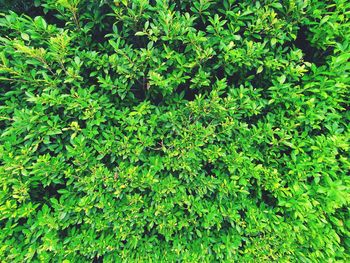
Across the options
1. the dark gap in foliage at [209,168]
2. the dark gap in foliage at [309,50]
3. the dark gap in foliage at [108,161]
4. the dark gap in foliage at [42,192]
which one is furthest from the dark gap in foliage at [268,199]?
the dark gap in foliage at [42,192]

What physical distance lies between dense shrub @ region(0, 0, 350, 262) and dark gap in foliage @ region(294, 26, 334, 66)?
2cm

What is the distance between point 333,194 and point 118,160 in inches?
86.6

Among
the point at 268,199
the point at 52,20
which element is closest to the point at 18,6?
the point at 52,20

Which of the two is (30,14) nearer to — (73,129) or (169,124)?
(73,129)

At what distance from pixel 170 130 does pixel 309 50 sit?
188cm

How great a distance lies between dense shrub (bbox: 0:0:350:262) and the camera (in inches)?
79.4

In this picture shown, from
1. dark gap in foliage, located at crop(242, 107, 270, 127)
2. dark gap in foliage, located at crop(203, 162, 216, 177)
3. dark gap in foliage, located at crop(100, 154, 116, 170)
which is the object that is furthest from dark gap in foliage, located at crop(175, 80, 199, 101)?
dark gap in foliage, located at crop(100, 154, 116, 170)

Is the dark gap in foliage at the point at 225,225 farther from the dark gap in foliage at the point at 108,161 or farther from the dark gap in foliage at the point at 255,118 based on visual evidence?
the dark gap in foliage at the point at 108,161

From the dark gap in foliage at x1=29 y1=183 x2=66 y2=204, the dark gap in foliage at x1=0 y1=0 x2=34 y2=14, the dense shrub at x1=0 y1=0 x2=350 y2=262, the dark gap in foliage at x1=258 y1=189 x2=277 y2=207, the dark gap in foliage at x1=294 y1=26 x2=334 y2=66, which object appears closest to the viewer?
the dense shrub at x1=0 y1=0 x2=350 y2=262

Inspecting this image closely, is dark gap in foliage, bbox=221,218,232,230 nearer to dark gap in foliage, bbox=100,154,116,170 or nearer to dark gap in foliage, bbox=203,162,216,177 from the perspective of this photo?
dark gap in foliage, bbox=203,162,216,177

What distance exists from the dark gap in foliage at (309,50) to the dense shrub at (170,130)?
0.05 ft

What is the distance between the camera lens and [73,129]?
6.63 feet

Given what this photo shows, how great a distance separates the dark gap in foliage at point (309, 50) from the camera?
245 cm

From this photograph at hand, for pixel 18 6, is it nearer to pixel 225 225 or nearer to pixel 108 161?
pixel 108 161
